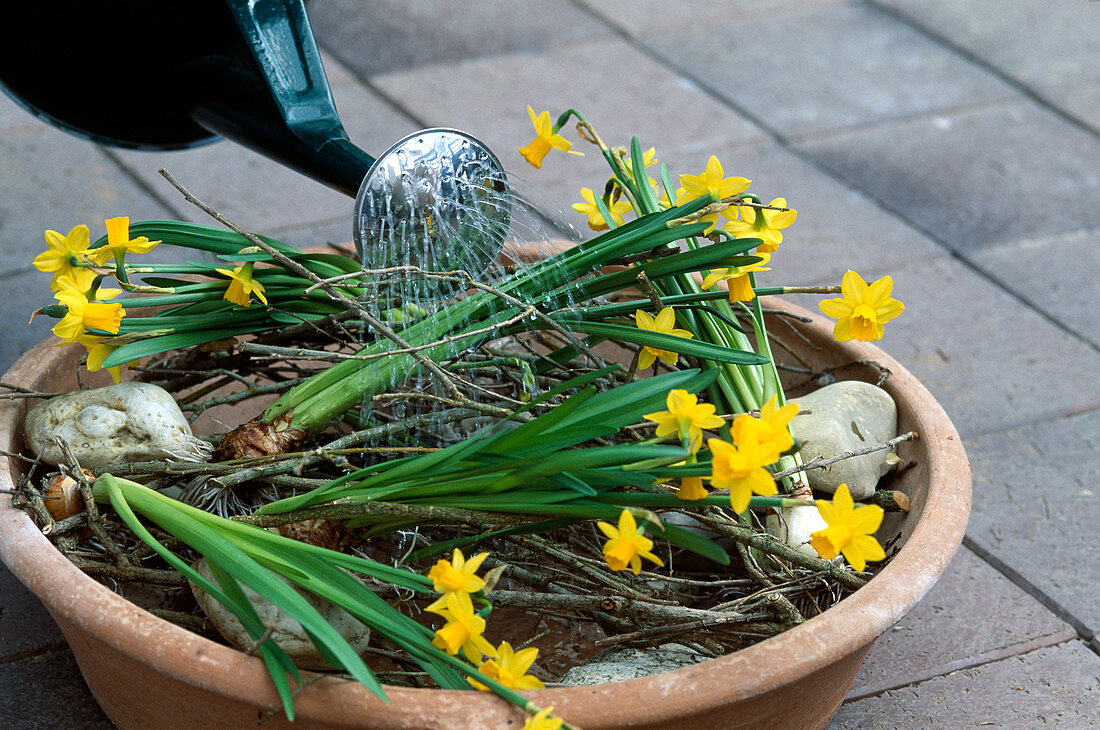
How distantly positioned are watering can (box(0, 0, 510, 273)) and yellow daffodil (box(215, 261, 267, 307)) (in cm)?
13

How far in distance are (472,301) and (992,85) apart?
2608 mm

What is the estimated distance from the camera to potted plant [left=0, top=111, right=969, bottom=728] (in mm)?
1025

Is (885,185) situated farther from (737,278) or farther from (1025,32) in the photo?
(737,278)

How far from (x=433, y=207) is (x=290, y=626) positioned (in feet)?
1.63

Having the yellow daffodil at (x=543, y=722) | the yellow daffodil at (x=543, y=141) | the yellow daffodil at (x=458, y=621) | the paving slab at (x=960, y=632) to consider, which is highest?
the yellow daffodil at (x=543, y=141)

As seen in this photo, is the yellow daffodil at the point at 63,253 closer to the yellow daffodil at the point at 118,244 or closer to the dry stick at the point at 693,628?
the yellow daffodil at the point at 118,244

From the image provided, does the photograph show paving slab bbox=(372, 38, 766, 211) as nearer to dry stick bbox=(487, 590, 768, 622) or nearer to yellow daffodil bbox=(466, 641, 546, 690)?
dry stick bbox=(487, 590, 768, 622)

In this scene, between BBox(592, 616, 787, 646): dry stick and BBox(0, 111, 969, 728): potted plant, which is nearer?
BBox(0, 111, 969, 728): potted plant

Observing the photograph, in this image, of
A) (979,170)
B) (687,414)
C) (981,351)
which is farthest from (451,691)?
(979,170)

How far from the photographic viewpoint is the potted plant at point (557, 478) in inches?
40.4

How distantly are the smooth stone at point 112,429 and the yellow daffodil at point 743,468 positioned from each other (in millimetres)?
683

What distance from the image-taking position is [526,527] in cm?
117

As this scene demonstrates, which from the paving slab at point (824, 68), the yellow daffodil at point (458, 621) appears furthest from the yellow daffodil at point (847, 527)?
the paving slab at point (824, 68)

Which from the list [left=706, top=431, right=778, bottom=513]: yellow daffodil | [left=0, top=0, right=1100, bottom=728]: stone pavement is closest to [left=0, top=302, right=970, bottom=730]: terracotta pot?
[left=706, top=431, right=778, bottom=513]: yellow daffodil
